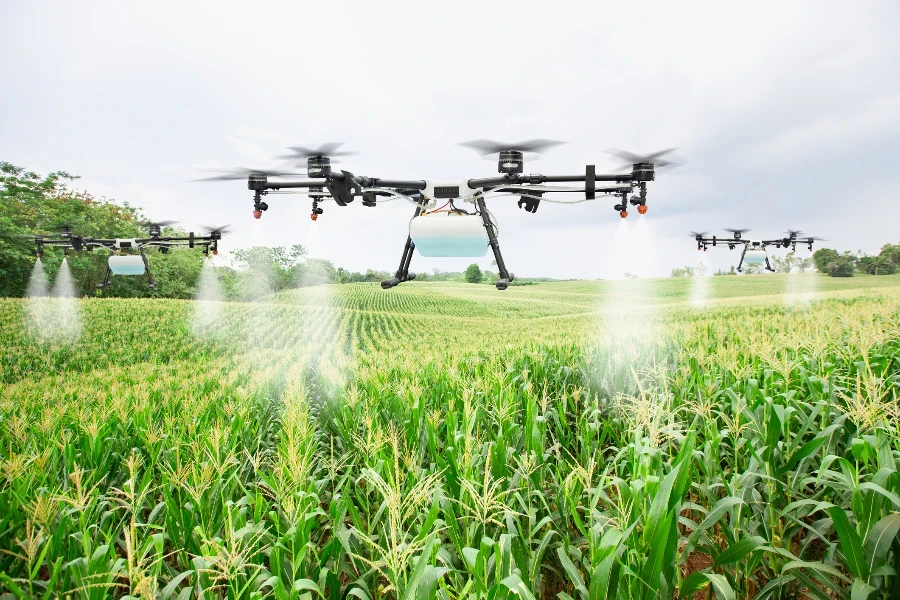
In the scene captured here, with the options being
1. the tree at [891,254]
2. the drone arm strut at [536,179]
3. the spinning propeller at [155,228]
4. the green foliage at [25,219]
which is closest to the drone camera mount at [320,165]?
the drone arm strut at [536,179]

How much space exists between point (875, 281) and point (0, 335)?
35.6 meters

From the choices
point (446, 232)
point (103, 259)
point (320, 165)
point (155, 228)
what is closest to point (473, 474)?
point (446, 232)

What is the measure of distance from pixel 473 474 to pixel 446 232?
1.62 m

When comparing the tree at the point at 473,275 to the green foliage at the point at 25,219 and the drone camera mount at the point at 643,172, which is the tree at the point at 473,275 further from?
the green foliage at the point at 25,219

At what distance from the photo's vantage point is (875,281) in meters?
23.1

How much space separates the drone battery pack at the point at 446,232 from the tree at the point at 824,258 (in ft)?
94.8

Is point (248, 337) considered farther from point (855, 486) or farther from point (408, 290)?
point (855, 486)

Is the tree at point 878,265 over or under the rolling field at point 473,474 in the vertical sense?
over

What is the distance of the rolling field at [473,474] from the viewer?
6.18 ft

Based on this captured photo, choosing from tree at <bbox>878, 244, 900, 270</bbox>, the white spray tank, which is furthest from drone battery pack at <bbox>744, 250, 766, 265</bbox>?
tree at <bbox>878, 244, 900, 270</bbox>

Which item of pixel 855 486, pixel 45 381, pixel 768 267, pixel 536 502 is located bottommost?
pixel 45 381

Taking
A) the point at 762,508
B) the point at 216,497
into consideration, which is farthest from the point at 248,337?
the point at 762,508

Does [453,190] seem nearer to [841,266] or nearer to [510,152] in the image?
[510,152]

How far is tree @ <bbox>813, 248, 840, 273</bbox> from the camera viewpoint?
951 inches
